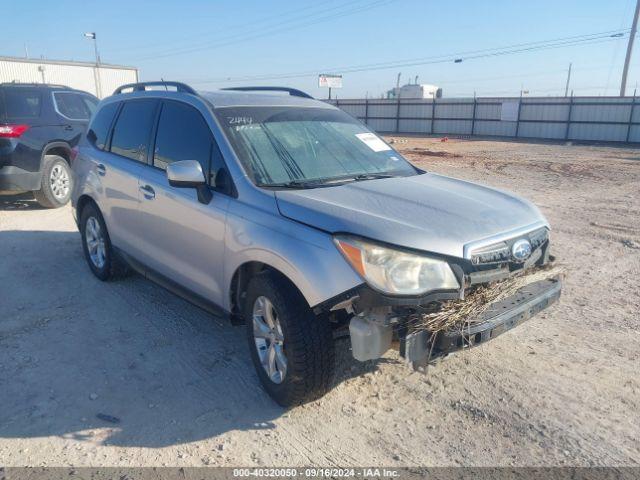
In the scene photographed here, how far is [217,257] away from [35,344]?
1.75 meters

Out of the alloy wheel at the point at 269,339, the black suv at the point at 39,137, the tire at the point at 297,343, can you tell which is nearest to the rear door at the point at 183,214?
the alloy wheel at the point at 269,339

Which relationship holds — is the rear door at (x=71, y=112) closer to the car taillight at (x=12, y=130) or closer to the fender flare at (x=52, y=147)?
the fender flare at (x=52, y=147)

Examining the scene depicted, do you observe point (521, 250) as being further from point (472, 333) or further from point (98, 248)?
point (98, 248)

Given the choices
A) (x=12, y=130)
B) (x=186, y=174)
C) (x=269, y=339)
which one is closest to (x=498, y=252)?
(x=269, y=339)

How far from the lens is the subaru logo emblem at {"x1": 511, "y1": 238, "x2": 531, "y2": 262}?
9.95 ft

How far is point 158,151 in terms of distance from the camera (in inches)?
166

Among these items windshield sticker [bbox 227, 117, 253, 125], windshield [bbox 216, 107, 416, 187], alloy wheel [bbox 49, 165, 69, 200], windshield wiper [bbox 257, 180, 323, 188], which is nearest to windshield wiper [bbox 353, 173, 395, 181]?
windshield [bbox 216, 107, 416, 187]

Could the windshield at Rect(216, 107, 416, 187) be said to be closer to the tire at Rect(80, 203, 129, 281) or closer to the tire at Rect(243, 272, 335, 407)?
the tire at Rect(243, 272, 335, 407)

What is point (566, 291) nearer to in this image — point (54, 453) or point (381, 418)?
point (381, 418)

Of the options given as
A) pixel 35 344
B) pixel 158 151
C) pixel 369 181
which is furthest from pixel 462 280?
pixel 35 344

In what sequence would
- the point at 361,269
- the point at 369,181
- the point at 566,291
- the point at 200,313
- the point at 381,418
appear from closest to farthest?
1. the point at 361,269
2. the point at 381,418
3. the point at 369,181
4. the point at 200,313
5. the point at 566,291

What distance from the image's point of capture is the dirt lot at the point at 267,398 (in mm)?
2869

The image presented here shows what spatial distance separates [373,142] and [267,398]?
2218mm

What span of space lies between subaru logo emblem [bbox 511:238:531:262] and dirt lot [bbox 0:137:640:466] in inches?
36.9
